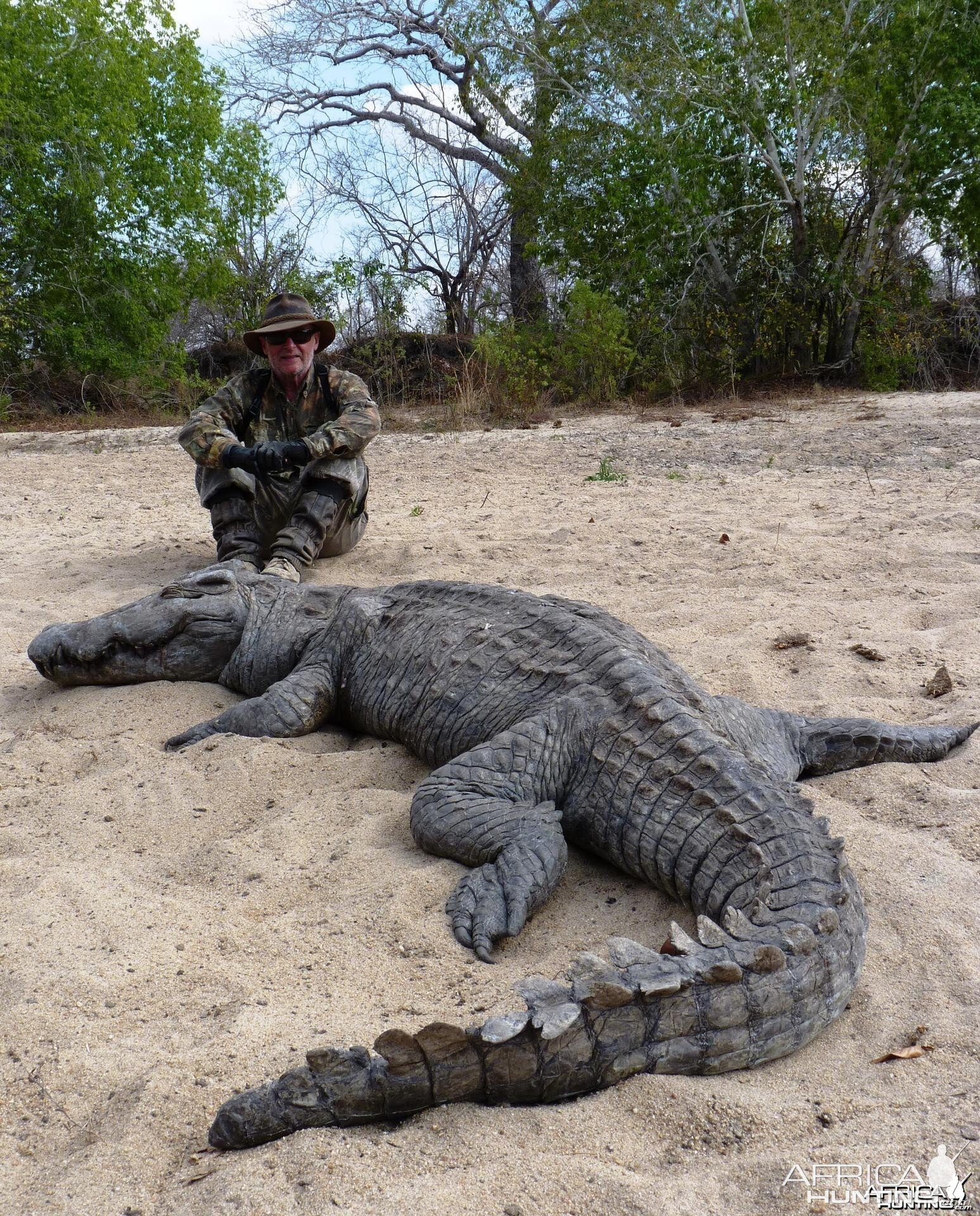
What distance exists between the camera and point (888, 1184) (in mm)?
1571

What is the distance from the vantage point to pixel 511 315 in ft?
53.8

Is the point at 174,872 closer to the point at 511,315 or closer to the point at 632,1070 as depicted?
the point at 632,1070

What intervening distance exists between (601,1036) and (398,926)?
795 millimetres

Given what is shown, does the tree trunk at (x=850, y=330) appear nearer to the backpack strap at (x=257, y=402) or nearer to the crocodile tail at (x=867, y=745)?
the backpack strap at (x=257, y=402)

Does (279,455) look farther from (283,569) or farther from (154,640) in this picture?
(154,640)

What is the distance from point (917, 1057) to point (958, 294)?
46.1ft

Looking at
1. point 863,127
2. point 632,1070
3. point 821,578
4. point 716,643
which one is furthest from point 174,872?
point 863,127

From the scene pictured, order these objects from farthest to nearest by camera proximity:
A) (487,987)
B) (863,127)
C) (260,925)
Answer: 1. (863,127)
2. (260,925)
3. (487,987)


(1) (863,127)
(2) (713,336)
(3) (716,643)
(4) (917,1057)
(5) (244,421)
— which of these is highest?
(1) (863,127)

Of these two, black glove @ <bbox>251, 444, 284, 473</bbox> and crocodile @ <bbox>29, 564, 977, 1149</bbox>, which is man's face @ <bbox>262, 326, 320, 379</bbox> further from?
crocodile @ <bbox>29, 564, 977, 1149</bbox>

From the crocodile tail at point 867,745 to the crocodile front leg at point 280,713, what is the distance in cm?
188

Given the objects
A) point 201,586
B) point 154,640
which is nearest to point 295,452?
point 201,586

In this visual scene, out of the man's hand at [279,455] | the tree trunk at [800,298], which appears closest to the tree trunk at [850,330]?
the tree trunk at [800,298]

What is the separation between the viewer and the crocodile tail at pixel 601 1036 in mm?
1707
